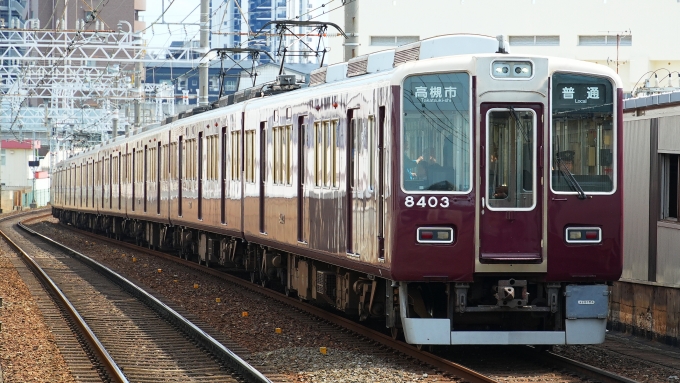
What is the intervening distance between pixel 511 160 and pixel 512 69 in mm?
775

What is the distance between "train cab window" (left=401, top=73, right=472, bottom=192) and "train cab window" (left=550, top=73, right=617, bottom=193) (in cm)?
78

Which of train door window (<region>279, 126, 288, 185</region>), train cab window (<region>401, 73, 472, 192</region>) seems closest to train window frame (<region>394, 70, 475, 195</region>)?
train cab window (<region>401, 73, 472, 192</region>)

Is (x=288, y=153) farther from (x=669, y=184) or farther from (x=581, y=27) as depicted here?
(x=581, y=27)

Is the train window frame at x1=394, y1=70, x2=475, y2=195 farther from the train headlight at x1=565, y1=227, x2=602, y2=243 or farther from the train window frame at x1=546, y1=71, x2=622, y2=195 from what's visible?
the train headlight at x1=565, y1=227, x2=602, y2=243

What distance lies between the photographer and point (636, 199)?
12719 mm

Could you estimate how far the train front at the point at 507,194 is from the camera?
9.63 metres

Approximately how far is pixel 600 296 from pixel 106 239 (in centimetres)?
2539

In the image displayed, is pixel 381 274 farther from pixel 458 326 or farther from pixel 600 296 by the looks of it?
pixel 600 296

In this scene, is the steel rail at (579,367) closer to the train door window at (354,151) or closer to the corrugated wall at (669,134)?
the train door window at (354,151)

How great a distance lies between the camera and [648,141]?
12445 millimetres

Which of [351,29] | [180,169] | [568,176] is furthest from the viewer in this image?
[180,169]

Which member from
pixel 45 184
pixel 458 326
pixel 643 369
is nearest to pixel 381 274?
pixel 458 326

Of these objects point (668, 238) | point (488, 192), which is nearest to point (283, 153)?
point (668, 238)

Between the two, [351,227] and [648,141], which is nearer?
[351,227]
